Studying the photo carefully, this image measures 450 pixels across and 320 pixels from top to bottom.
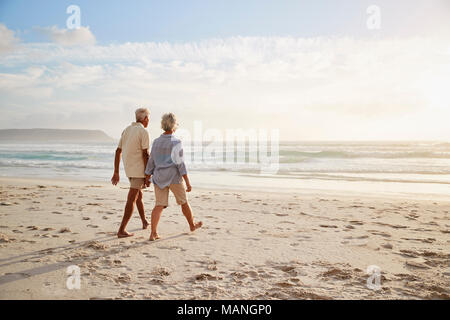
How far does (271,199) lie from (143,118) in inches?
184

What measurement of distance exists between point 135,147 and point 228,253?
195 centimetres

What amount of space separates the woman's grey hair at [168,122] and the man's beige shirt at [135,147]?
281mm

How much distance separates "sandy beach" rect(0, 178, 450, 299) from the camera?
280 centimetres

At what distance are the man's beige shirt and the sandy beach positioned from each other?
1.02 meters

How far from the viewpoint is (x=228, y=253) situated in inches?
150

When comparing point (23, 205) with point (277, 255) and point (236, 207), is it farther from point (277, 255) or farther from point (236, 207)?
point (277, 255)

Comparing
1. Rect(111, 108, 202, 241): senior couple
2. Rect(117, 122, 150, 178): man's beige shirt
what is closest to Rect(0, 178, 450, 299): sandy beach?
Rect(111, 108, 202, 241): senior couple

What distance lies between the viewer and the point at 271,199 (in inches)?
310

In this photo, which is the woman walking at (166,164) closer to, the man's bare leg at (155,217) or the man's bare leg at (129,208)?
the man's bare leg at (155,217)

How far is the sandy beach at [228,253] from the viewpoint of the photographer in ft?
9.19

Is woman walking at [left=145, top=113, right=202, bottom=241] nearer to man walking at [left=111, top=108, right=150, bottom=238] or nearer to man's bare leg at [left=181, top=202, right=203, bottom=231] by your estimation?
man walking at [left=111, top=108, right=150, bottom=238]

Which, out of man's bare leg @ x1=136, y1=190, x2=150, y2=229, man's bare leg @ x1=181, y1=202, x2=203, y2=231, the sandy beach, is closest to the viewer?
the sandy beach

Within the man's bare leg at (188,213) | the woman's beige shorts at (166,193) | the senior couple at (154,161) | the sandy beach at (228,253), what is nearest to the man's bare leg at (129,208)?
the senior couple at (154,161)

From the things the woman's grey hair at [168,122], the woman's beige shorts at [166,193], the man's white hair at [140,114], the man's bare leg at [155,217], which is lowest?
the man's bare leg at [155,217]
